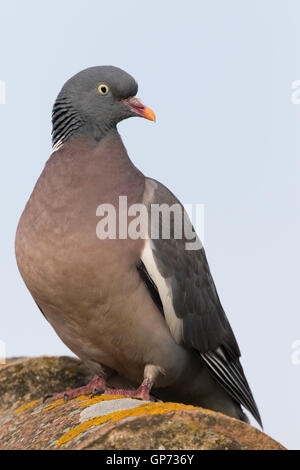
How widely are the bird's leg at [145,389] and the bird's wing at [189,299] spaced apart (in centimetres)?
31

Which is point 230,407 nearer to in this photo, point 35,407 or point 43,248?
point 35,407

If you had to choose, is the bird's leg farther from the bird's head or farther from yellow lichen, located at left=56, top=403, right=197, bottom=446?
the bird's head

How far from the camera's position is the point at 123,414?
4.31 metres

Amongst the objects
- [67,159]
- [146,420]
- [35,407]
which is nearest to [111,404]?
[146,420]

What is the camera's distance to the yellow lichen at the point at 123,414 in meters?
4.23

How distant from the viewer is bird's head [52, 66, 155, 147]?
6148 mm

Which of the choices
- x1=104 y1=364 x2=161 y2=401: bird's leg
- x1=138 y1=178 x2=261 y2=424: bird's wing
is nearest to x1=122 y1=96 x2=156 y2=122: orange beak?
x1=138 y1=178 x2=261 y2=424: bird's wing

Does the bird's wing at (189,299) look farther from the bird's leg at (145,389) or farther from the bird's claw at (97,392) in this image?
the bird's claw at (97,392)

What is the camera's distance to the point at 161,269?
578cm

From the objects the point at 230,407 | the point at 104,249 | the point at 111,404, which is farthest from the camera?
the point at 230,407

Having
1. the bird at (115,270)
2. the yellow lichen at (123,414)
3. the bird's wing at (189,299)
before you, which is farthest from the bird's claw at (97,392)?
the yellow lichen at (123,414)

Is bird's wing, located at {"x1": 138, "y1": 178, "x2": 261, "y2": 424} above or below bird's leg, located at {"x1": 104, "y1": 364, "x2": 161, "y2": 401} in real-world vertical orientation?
A: above
